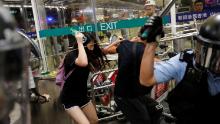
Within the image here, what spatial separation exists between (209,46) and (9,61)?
1.00 m

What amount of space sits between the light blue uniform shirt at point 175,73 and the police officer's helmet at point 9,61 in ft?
3.37

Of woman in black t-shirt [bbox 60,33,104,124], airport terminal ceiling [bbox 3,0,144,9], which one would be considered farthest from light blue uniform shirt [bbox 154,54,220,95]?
airport terminal ceiling [bbox 3,0,144,9]

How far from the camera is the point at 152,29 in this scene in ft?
5.97

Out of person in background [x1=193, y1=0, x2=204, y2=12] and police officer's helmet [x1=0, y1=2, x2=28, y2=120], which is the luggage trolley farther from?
police officer's helmet [x1=0, y1=2, x2=28, y2=120]

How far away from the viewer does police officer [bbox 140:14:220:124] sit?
1.65m

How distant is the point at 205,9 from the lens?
15.2 ft

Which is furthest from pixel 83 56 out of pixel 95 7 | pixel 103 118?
pixel 95 7

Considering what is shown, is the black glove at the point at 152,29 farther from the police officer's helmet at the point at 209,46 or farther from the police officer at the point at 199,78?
the police officer's helmet at the point at 209,46

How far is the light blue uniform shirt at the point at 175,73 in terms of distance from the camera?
1.76 m

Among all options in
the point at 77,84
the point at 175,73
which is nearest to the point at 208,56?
the point at 175,73

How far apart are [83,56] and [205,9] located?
2295 millimetres

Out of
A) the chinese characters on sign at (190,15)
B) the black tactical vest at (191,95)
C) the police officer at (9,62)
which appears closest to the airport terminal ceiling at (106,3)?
the chinese characters on sign at (190,15)

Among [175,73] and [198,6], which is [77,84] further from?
[198,6]

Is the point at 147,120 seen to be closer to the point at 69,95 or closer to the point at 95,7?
the point at 69,95
